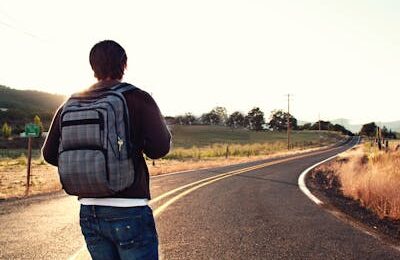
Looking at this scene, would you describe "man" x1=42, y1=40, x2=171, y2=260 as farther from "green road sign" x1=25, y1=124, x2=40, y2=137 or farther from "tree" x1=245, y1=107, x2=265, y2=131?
"tree" x1=245, y1=107, x2=265, y2=131

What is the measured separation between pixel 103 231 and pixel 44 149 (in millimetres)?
712

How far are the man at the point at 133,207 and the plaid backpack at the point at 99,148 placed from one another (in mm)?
52

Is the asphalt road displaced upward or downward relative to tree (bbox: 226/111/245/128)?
downward

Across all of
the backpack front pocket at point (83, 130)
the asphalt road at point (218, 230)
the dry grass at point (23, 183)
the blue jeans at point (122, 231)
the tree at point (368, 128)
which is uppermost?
the tree at point (368, 128)

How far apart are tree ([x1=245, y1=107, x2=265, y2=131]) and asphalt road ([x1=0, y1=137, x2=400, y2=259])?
165051 mm

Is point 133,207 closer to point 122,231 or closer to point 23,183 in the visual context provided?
point 122,231

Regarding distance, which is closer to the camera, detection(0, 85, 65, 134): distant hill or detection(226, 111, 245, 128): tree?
detection(0, 85, 65, 134): distant hill

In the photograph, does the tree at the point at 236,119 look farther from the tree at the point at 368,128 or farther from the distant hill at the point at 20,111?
the distant hill at the point at 20,111

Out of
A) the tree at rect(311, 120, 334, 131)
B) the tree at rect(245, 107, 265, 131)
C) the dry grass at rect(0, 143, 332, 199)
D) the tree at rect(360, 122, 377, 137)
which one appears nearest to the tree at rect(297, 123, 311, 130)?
the tree at rect(311, 120, 334, 131)

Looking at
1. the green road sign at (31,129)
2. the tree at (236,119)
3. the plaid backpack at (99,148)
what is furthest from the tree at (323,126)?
the plaid backpack at (99,148)

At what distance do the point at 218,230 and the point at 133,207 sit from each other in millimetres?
4854

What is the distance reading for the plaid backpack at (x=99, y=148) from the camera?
2521mm

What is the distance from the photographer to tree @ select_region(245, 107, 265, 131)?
576ft

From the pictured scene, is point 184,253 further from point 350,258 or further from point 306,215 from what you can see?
point 306,215
